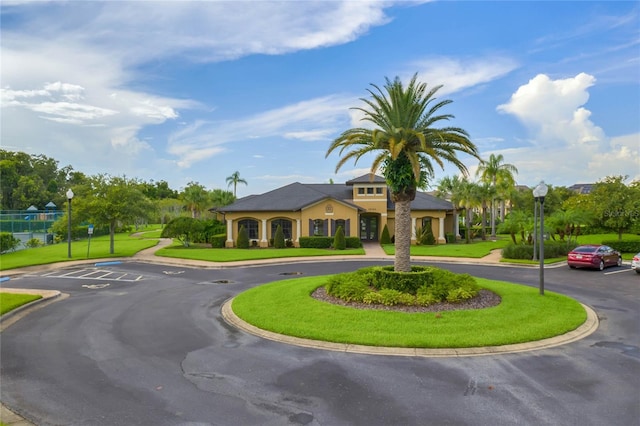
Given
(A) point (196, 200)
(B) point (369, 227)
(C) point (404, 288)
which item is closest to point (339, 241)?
(B) point (369, 227)

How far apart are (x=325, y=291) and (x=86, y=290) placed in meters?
11.5

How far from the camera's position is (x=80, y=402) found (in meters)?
7.59

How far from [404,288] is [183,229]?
29501mm

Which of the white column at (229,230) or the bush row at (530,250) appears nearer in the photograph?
the bush row at (530,250)

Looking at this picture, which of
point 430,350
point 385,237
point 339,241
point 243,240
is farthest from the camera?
point 385,237

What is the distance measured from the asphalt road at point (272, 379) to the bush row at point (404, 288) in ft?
13.7

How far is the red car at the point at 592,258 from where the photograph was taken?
24.8 m

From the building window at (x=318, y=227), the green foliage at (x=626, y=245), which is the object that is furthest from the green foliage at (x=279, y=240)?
the green foliage at (x=626, y=245)

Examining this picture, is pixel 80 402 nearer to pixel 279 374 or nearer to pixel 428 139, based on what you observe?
pixel 279 374

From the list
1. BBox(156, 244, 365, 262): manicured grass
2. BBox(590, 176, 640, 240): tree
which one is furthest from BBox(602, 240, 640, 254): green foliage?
BBox(156, 244, 365, 262): manicured grass

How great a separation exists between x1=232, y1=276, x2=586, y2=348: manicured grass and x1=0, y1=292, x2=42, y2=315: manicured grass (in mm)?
7850

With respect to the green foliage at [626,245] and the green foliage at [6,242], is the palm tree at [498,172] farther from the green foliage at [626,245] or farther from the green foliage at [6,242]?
the green foliage at [6,242]

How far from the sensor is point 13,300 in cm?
1577

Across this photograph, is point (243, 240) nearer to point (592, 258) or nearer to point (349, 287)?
point (349, 287)
